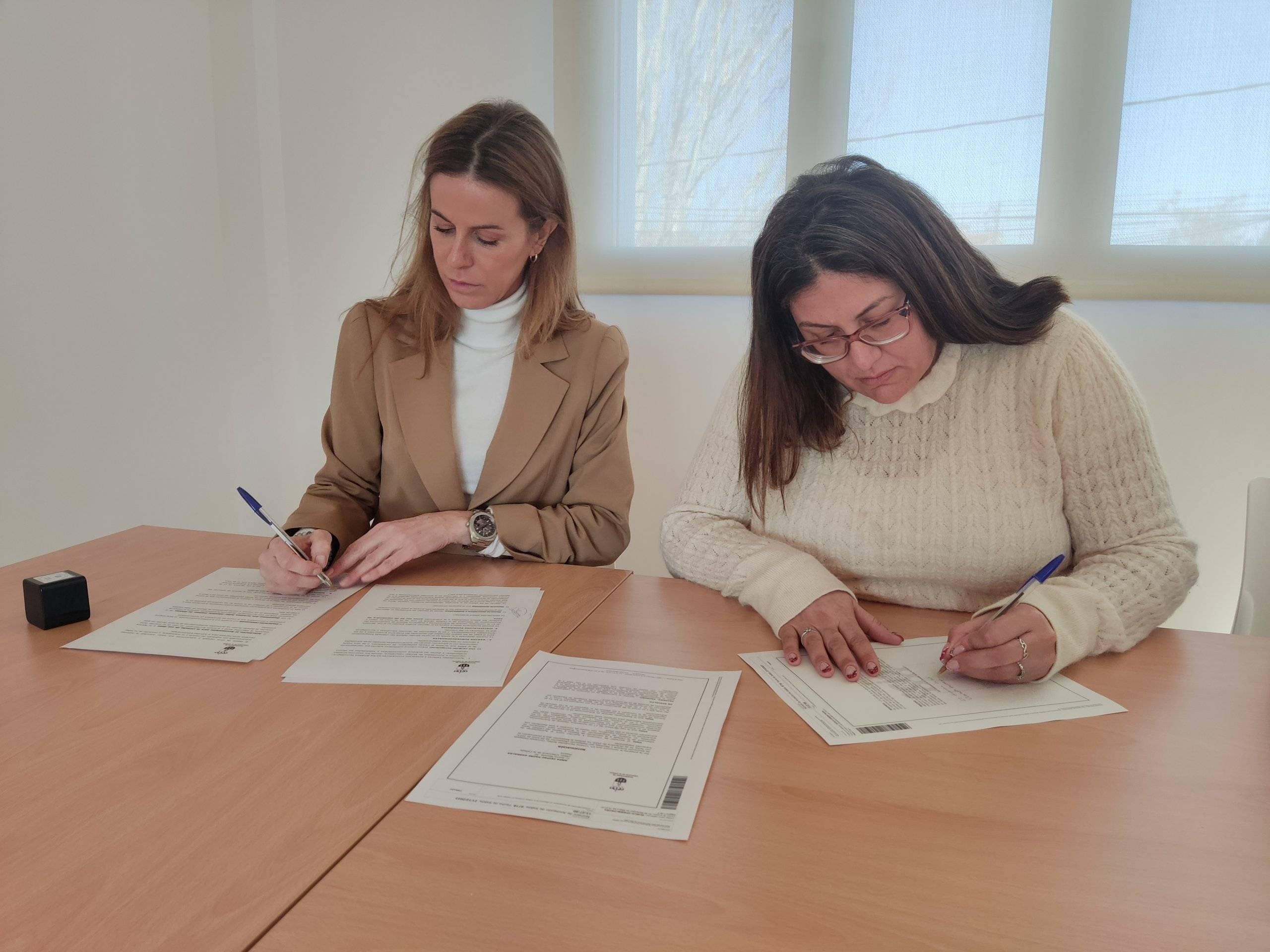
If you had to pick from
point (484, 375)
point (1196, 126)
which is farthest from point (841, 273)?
point (1196, 126)

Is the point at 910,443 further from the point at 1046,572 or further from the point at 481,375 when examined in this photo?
the point at 481,375

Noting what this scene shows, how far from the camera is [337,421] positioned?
5.88 ft

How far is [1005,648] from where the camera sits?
1.06 metres

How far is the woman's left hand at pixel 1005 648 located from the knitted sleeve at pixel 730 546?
200 millimetres

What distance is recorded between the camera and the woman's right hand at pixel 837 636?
111cm

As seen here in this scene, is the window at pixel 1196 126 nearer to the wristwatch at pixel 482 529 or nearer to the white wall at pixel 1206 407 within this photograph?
the white wall at pixel 1206 407

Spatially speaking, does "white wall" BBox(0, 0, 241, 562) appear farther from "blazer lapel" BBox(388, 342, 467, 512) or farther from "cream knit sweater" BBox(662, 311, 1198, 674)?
"cream knit sweater" BBox(662, 311, 1198, 674)

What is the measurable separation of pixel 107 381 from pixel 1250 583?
10.1ft

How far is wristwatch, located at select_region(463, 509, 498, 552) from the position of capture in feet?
5.24

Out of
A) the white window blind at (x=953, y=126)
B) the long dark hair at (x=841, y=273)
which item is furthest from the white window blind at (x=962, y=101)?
the long dark hair at (x=841, y=273)

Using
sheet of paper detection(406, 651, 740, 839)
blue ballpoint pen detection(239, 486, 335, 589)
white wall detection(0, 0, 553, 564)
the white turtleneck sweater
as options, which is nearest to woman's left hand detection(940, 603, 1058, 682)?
sheet of paper detection(406, 651, 740, 839)

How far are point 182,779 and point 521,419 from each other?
1007 millimetres

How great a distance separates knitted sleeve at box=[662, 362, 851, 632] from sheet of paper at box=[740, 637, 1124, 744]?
0.13 metres

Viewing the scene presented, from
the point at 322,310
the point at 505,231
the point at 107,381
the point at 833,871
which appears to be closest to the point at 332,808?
the point at 833,871
